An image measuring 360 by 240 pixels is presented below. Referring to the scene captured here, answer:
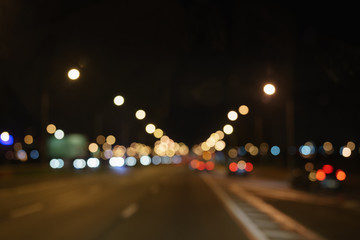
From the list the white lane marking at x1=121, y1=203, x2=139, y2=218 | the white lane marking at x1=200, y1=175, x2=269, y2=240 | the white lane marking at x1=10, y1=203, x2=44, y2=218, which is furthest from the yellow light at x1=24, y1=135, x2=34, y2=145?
the white lane marking at x1=200, y1=175, x2=269, y2=240

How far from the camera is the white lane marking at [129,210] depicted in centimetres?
1655

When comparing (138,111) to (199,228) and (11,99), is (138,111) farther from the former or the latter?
(11,99)

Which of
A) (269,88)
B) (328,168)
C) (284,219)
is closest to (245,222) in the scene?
(284,219)

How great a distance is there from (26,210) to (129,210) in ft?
A: 12.9

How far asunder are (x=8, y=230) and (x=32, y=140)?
326ft

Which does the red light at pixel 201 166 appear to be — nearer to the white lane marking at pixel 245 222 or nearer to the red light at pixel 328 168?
the red light at pixel 328 168

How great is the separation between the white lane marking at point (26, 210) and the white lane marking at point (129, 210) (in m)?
3.37

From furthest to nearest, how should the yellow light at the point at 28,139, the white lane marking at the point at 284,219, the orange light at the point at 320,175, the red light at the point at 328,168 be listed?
the yellow light at the point at 28,139
the red light at the point at 328,168
the orange light at the point at 320,175
the white lane marking at the point at 284,219

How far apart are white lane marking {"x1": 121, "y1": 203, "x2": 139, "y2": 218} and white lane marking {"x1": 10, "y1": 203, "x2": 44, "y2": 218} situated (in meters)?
3.37

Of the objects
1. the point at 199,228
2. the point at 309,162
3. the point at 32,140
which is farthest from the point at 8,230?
the point at 32,140

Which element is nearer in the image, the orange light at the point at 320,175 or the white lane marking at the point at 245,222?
the white lane marking at the point at 245,222

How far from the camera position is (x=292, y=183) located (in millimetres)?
31500

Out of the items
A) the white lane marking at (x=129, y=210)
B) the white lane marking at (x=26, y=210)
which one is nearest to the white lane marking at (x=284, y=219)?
the white lane marking at (x=129, y=210)

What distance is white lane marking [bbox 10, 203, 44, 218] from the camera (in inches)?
663
